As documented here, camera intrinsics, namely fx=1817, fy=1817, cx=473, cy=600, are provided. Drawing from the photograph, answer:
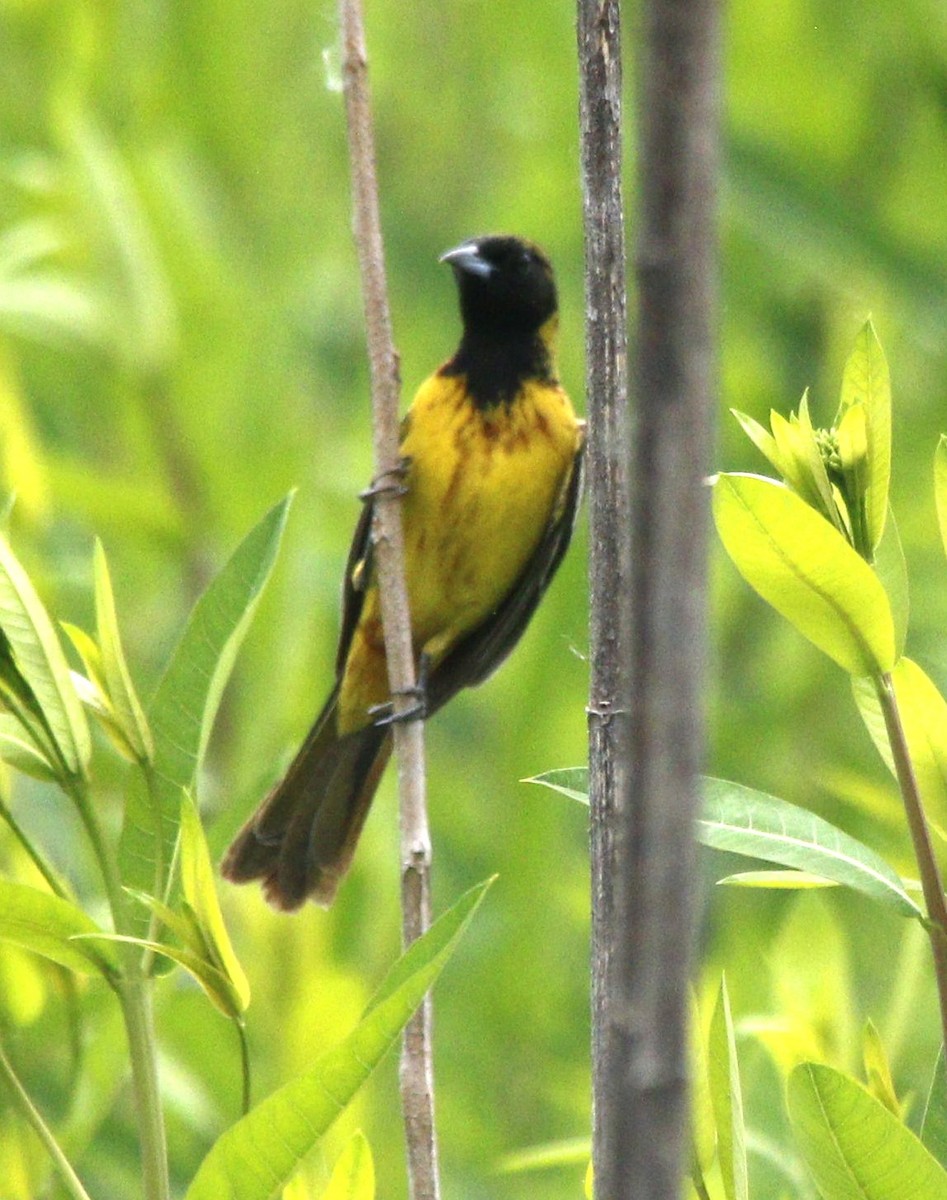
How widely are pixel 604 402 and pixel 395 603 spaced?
98 centimetres

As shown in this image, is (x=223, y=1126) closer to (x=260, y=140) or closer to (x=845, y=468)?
(x=845, y=468)

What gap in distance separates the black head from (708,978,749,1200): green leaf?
3.09 metres

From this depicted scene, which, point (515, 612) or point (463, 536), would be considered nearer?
point (463, 536)

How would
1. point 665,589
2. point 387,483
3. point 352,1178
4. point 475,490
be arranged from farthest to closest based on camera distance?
point 475,490 < point 387,483 < point 352,1178 < point 665,589

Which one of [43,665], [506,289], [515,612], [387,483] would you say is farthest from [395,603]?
[506,289]

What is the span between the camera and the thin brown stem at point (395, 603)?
2.10 m

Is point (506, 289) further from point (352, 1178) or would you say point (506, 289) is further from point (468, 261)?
point (352, 1178)

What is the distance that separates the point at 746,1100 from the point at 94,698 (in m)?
1.29

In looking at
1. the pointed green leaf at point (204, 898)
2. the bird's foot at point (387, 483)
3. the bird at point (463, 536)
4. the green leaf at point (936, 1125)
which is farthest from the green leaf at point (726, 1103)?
the bird at point (463, 536)

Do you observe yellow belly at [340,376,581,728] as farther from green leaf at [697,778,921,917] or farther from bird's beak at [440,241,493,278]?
green leaf at [697,778,921,917]

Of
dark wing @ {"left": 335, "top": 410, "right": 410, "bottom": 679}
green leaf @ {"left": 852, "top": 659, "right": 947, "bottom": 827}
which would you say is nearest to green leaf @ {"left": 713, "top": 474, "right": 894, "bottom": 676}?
green leaf @ {"left": 852, "top": 659, "right": 947, "bottom": 827}

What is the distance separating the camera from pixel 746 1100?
2.79m

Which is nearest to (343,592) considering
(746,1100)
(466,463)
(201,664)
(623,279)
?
(466,463)

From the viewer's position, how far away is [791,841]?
1.88 meters
